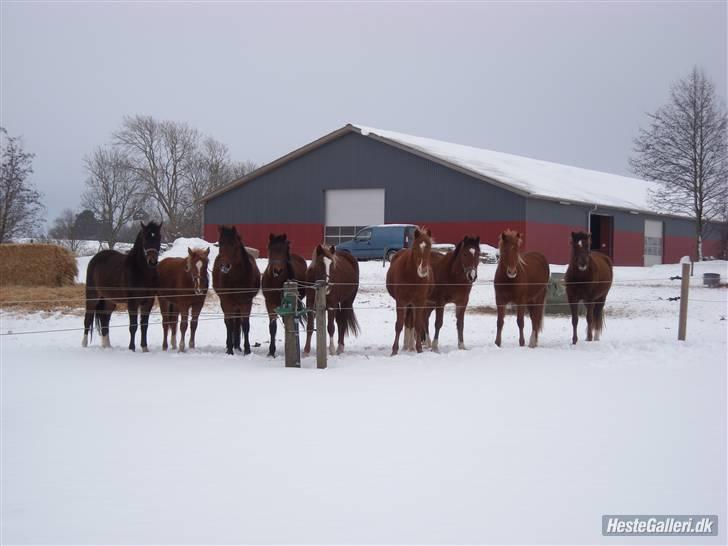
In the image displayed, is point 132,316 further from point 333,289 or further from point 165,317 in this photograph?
point 333,289

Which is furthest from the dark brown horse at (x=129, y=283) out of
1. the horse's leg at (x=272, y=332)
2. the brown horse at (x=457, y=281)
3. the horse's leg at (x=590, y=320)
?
the horse's leg at (x=590, y=320)

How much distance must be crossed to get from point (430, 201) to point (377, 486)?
25.7 metres

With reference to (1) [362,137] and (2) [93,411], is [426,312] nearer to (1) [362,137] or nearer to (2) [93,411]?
(2) [93,411]

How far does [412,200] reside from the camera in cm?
3059

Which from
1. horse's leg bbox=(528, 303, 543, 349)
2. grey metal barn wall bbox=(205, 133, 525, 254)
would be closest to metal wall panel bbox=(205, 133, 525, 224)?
grey metal barn wall bbox=(205, 133, 525, 254)

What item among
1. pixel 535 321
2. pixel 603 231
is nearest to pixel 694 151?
pixel 603 231

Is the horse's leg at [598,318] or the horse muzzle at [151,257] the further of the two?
the horse's leg at [598,318]

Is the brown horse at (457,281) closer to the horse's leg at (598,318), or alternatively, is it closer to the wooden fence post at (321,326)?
the wooden fence post at (321,326)

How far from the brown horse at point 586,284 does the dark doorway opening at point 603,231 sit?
22234 millimetres

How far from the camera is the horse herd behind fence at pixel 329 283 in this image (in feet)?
37.9

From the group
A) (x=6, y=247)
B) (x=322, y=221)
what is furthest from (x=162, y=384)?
(x=322, y=221)

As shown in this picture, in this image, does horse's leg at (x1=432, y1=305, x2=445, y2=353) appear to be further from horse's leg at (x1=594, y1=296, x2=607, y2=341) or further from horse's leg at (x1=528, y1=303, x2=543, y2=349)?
horse's leg at (x1=594, y1=296, x2=607, y2=341)

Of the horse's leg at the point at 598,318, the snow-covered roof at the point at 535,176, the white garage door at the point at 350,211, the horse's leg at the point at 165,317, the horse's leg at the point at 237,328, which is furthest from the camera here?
the white garage door at the point at 350,211

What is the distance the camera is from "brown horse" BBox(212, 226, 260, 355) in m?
11.6
